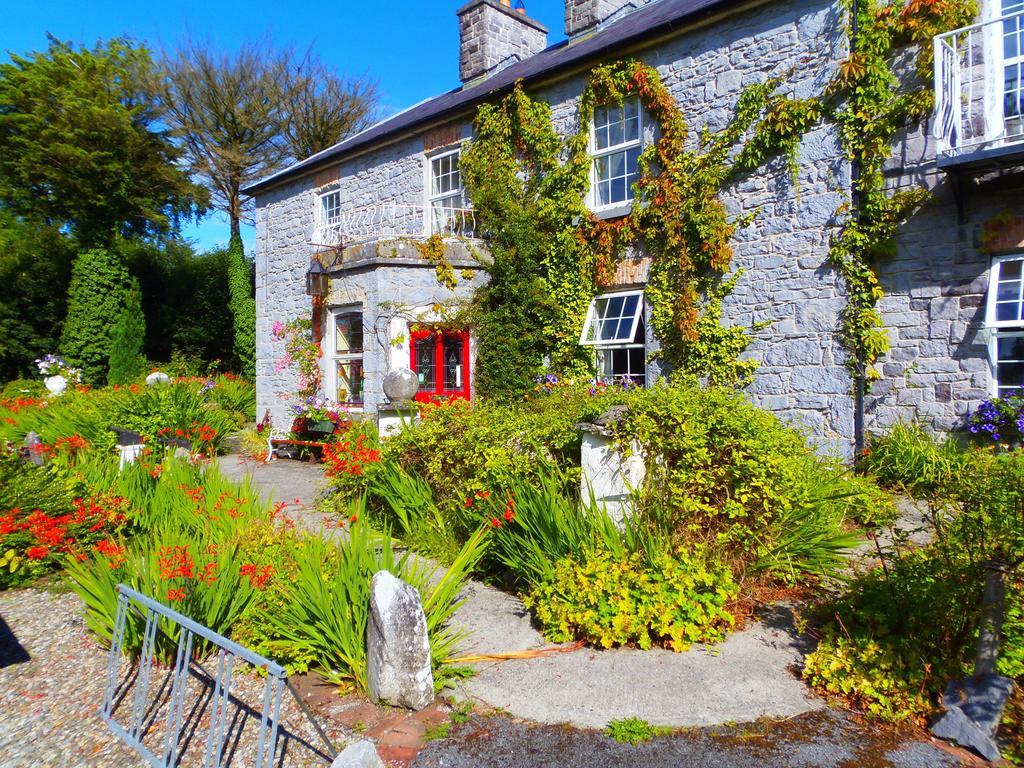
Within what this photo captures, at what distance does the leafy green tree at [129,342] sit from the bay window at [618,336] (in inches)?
514

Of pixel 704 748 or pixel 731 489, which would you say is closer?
pixel 704 748

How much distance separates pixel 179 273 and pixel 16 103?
6.07 m

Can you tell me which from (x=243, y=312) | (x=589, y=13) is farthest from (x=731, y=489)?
(x=243, y=312)

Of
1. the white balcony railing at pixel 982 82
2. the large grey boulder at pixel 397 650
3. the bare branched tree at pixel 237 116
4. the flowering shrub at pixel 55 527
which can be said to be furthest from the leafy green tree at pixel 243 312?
the white balcony railing at pixel 982 82

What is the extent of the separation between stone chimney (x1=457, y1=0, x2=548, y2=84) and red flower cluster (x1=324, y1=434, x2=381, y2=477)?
9486mm

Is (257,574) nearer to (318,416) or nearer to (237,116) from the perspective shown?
(318,416)

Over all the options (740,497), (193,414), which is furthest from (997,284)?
(193,414)

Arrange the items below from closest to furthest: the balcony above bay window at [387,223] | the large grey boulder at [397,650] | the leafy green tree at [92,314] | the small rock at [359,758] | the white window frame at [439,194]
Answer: the small rock at [359,758], the large grey boulder at [397,650], the balcony above bay window at [387,223], the white window frame at [439,194], the leafy green tree at [92,314]

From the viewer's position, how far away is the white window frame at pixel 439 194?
37.1ft

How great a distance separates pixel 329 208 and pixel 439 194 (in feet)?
11.2

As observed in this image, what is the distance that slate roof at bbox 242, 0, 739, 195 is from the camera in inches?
346

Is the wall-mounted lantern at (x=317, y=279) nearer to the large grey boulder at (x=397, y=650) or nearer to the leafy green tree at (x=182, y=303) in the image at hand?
the large grey boulder at (x=397, y=650)

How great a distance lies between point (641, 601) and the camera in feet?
13.1

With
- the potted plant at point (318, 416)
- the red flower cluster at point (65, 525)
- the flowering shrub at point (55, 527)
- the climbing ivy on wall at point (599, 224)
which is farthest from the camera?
the potted plant at point (318, 416)
